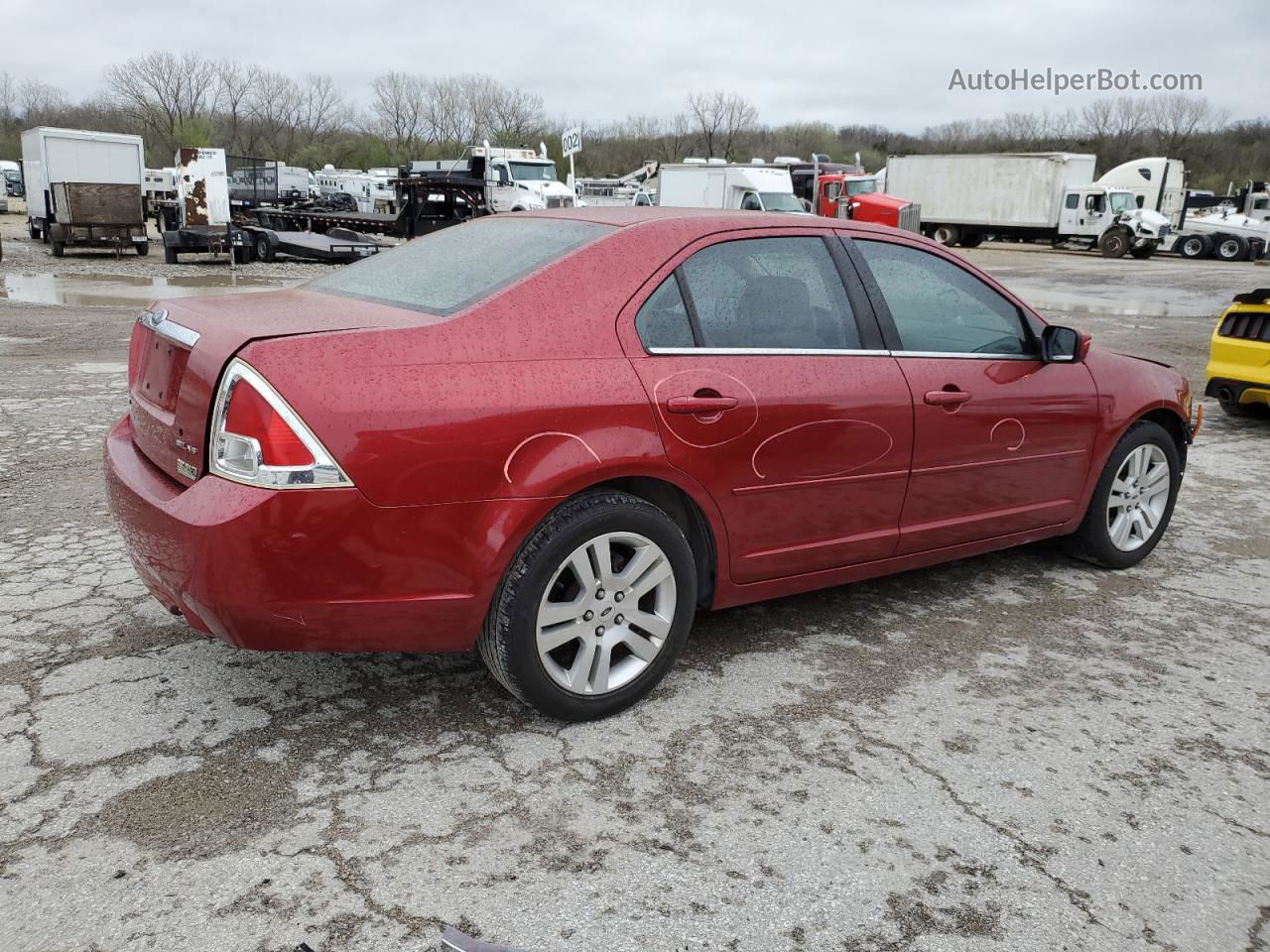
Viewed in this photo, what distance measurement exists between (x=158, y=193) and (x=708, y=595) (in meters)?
52.1

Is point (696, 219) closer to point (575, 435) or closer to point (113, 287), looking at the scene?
point (575, 435)

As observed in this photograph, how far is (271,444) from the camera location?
8.39 ft

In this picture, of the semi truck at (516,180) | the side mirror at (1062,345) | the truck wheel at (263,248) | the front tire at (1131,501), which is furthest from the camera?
the semi truck at (516,180)

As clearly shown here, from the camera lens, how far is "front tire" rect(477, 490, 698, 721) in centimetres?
286

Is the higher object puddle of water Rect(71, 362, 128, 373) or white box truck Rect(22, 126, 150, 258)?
white box truck Rect(22, 126, 150, 258)

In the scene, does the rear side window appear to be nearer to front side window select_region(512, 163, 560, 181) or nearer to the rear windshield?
the rear windshield

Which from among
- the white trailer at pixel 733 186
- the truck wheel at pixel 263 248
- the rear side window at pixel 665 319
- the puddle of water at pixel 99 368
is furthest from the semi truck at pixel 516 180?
the rear side window at pixel 665 319

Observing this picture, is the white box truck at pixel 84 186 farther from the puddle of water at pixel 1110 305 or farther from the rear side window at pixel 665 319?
the rear side window at pixel 665 319

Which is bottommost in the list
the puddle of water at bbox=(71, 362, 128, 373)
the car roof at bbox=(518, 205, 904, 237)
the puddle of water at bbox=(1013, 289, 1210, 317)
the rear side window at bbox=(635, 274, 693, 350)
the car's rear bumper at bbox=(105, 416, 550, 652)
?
the puddle of water at bbox=(71, 362, 128, 373)

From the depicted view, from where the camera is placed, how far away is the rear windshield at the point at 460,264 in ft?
10.1

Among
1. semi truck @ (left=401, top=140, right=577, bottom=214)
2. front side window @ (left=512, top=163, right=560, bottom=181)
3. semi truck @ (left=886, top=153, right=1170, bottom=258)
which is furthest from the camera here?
semi truck @ (left=886, top=153, right=1170, bottom=258)

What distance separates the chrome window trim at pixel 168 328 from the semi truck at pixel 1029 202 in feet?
116

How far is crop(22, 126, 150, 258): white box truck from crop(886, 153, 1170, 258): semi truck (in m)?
26.3

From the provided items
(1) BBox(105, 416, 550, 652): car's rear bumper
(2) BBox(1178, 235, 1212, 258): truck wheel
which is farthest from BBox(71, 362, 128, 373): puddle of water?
(2) BBox(1178, 235, 1212, 258): truck wheel
